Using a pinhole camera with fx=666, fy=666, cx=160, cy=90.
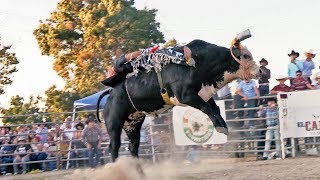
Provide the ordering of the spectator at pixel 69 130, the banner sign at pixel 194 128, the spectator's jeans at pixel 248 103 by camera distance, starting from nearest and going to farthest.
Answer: the spectator's jeans at pixel 248 103, the banner sign at pixel 194 128, the spectator at pixel 69 130

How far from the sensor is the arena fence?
1393 cm

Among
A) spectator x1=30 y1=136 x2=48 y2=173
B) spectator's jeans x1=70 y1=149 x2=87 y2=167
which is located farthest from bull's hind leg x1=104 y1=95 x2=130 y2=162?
spectator x1=30 y1=136 x2=48 y2=173

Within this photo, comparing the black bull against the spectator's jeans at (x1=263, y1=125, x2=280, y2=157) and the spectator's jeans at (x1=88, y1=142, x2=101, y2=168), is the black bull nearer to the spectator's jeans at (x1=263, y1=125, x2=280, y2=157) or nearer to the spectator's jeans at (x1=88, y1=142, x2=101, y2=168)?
the spectator's jeans at (x1=263, y1=125, x2=280, y2=157)

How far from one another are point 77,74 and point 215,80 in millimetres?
25303

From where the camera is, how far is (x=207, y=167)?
12672 mm

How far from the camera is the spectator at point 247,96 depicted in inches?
547

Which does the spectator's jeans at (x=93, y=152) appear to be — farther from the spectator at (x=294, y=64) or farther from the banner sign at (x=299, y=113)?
the spectator at (x=294, y=64)

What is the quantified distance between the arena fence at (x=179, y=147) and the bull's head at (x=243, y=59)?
4.85 meters

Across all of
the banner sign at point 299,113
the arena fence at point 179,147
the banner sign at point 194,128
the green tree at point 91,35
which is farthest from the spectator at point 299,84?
the green tree at point 91,35

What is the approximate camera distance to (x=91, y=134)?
15.5m

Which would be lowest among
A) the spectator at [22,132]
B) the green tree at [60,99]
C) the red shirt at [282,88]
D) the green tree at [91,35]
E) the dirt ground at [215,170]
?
the dirt ground at [215,170]

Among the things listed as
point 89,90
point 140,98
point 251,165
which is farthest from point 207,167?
point 89,90

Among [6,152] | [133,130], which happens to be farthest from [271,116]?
[6,152]

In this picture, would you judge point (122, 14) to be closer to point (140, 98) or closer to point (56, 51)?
point (56, 51)
